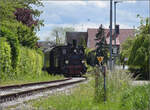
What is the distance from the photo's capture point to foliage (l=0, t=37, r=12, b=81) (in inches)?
734

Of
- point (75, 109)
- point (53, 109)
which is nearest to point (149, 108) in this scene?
point (75, 109)

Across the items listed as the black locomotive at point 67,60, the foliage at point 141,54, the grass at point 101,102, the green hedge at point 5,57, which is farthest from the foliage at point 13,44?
the foliage at point 141,54

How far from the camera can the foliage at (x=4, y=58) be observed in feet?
61.2

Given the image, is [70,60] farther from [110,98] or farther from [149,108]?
[149,108]

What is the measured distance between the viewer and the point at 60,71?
30.9 meters

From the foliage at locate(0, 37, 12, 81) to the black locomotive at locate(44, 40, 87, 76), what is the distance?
1073cm

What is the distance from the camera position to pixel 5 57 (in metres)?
19.2

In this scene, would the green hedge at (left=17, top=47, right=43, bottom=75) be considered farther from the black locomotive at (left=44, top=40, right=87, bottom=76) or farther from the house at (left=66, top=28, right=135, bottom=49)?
the house at (left=66, top=28, right=135, bottom=49)

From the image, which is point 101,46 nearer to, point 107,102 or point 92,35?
point 92,35

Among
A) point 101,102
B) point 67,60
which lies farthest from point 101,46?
point 101,102

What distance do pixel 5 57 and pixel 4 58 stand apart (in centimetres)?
11

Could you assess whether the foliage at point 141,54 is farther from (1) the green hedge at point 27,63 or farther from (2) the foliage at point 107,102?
(2) the foliage at point 107,102

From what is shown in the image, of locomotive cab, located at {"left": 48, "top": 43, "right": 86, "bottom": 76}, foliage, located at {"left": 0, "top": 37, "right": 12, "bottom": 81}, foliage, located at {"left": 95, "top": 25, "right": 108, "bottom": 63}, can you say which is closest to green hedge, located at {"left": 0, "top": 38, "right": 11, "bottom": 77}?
foliage, located at {"left": 0, "top": 37, "right": 12, "bottom": 81}

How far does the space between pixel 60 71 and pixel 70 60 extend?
58.1 inches
